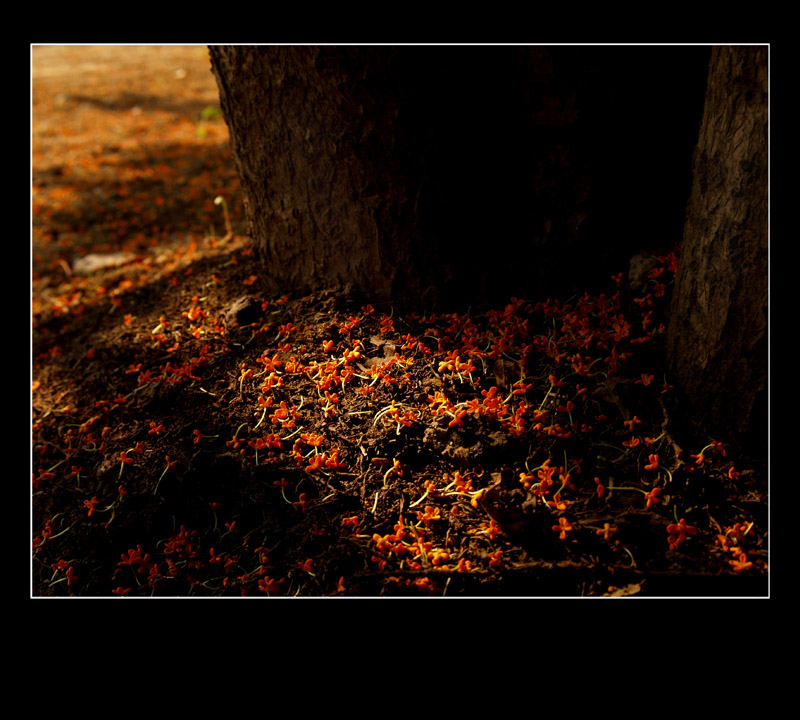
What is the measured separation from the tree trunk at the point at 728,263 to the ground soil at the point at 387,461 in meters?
0.15

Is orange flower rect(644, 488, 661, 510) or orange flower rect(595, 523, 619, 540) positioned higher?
orange flower rect(644, 488, 661, 510)

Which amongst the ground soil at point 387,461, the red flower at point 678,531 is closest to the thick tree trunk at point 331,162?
the ground soil at point 387,461

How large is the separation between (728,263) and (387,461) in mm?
1458

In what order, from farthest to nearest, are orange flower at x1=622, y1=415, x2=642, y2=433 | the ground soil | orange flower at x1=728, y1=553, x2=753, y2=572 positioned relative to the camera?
orange flower at x1=622, y1=415, x2=642, y2=433 < the ground soil < orange flower at x1=728, y1=553, x2=753, y2=572

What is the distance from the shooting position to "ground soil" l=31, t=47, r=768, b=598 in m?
2.08

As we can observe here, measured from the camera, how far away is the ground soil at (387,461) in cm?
208

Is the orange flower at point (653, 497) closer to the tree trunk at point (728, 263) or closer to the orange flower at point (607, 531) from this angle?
the orange flower at point (607, 531)

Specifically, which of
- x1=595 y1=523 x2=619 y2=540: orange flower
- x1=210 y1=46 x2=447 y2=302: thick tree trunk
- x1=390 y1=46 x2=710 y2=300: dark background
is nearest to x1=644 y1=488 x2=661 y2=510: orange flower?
x1=595 y1=523 x2=619 y2=540: orange flower

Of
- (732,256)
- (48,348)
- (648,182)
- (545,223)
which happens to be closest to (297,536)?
(545,223)

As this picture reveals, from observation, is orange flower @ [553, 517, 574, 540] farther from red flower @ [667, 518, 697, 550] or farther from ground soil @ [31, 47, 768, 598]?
red flower @ [667, 518, 697, 550]

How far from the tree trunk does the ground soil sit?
5.9 inches

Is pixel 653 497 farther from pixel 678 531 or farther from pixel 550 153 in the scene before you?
pixel 550 153

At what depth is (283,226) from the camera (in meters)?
2.89

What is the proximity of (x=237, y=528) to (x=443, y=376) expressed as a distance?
1.04 meters
